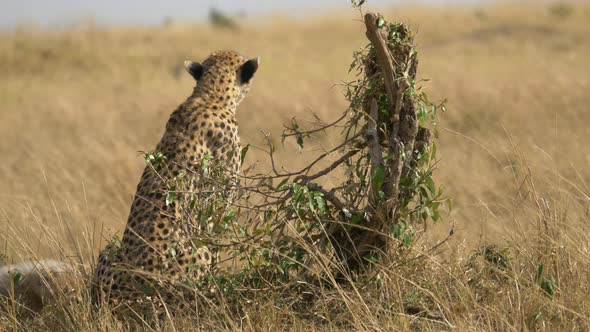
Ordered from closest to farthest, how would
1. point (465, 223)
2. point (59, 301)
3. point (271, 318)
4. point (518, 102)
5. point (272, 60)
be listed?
→ point (271, 318) → point (59, 301) → point (465, 223) → point (518, 102) → point (272, 60)

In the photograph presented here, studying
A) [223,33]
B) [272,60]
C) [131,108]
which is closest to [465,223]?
[131,108]

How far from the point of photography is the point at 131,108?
38.0 feet

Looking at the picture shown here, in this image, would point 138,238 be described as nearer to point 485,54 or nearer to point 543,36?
point 485,54

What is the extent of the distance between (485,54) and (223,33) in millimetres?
6428

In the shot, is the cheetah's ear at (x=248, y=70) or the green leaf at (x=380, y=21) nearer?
the green leaf at (x=380, y=21)

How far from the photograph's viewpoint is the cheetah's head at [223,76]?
16.3ft

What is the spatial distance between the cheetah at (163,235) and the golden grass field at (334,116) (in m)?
0.15

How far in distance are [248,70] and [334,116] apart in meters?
5.33

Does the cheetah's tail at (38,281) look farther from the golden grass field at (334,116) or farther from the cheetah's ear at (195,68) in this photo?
the cheetah's ear at (195,68)

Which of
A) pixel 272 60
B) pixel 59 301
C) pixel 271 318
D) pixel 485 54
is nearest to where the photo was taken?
pixel 271 318

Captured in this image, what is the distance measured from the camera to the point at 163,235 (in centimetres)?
397

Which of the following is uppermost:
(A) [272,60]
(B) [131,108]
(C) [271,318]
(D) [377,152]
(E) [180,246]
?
(A) [272,60]

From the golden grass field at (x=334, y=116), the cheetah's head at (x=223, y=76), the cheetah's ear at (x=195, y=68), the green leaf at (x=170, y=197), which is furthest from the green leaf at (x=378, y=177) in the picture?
the cheetah's ear at (x=195, y=68)

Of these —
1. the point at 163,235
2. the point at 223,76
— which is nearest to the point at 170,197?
the point at 163,235
